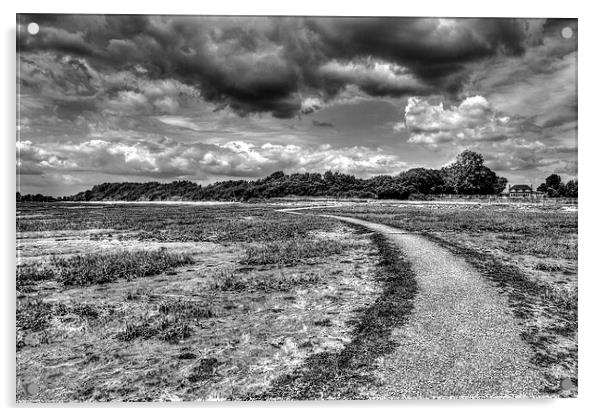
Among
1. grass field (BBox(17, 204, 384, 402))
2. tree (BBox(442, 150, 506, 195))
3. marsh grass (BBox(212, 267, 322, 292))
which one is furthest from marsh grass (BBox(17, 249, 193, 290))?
tree (BBox(442, 150, 506, 195))

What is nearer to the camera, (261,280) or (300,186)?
(261,280)

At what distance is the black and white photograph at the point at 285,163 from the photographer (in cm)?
615

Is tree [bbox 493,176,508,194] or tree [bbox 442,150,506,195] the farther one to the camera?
tree [bbox 493,176,508,194]

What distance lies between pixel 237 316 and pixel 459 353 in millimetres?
4559

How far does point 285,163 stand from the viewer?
983 cm

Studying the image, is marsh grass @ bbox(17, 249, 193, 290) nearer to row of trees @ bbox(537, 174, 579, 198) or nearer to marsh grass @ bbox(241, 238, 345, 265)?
marsh grass @ bbox(241, 238, 345, 265)

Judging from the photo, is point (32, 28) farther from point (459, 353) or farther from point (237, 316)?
point (459, 353)

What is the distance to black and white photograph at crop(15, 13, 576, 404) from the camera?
6148 millimetres

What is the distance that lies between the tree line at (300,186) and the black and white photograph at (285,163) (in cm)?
9

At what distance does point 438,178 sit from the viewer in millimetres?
12922

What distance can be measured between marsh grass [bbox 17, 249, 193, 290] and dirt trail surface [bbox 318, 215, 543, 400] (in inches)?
335

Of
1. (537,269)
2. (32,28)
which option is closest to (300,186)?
(32,28)

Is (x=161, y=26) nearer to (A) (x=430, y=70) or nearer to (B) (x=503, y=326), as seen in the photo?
(A) (x=430, y=70)

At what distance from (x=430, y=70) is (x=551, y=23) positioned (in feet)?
8.81
